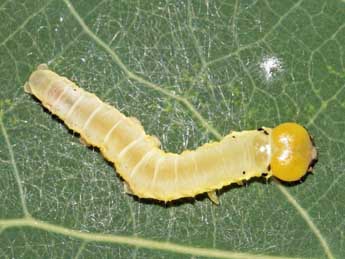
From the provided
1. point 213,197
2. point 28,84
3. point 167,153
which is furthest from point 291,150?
point 28,84

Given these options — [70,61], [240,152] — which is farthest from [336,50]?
[70,61]

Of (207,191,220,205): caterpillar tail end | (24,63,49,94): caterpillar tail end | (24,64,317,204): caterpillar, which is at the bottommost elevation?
(207,191,220,205): caterpillar tail end

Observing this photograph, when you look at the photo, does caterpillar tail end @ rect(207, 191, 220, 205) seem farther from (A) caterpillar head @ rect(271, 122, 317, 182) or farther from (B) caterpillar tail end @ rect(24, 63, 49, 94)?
(B) caterpillar tail end @ rect(24, 63, 49, 94)

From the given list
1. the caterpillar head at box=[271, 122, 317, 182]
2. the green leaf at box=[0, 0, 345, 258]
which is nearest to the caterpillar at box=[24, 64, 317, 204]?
the caterpillar head at box=[271, 122, 317, 182]

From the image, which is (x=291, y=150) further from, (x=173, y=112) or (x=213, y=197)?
(x=173, y=112)

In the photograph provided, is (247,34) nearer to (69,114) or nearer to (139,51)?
(139,51)

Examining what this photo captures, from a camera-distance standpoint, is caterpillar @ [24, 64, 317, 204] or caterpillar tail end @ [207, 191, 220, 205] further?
caterpillar tail end @ [207, 191, 220, 205]

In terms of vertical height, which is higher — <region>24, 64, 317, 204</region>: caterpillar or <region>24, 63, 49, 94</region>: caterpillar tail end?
<region>24, 63, 49, 94</region>: caterpillar tail end

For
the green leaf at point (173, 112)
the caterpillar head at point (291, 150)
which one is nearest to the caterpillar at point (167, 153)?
the caterpillar head at point (291, 150)
